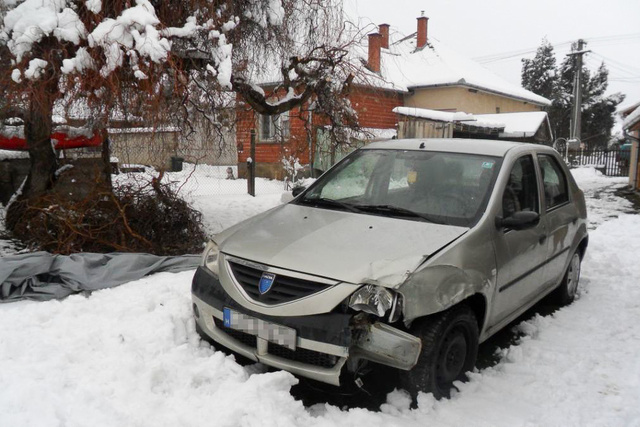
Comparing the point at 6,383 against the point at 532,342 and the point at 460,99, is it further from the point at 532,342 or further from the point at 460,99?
the point at 460,99

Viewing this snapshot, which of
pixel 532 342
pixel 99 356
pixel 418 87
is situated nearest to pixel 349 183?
pixel 532 342

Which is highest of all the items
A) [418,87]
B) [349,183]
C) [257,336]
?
[418,87]

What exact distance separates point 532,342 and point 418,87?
67.3 ft

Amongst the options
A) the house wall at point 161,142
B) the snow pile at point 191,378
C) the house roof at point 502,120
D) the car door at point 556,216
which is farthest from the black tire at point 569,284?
the house roof at point 502,120

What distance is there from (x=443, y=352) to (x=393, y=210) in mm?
1119

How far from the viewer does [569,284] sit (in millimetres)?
5148

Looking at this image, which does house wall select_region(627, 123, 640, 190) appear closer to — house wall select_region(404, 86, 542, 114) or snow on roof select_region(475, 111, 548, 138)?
snow on roof select_region(475, 111, 548, 138)

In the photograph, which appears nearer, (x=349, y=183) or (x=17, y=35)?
(x=349, y=183)

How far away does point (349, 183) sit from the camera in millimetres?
4453

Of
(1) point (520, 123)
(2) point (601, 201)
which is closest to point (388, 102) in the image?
(2) point (601, 201)

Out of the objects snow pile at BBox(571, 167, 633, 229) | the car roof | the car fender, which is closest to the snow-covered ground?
the car fender

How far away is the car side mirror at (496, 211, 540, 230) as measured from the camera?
355cm

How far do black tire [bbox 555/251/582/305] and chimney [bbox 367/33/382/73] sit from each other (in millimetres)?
4318

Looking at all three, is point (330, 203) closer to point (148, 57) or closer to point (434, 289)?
point (434, 289)
